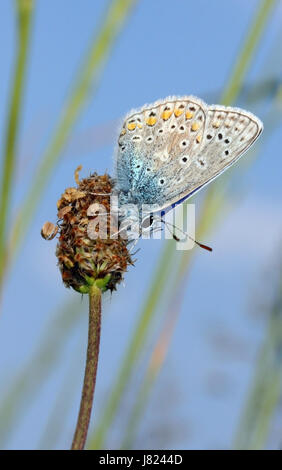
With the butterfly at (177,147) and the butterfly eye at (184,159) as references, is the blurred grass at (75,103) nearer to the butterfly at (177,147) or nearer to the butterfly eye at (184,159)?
the butterfly at (177,147)

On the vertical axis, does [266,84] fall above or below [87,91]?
above

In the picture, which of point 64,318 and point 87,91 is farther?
point 64,318

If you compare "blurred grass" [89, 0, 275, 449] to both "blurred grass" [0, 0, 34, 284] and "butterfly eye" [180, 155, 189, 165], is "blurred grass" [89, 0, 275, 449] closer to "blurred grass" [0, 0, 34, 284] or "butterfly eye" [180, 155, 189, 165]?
"butterfly eye" [180, 155, 189, 165]

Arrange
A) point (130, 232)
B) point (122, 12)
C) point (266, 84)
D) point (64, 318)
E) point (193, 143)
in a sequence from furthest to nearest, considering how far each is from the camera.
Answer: point (64, 318)
point (266, 84)
point (193, 143)
point (122, 12)
point (130, 232)

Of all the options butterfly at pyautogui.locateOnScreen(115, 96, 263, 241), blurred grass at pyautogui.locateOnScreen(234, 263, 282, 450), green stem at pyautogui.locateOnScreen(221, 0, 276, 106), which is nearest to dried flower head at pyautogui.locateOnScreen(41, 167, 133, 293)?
butterfly at pyautogui.locateOnScreen(115, 96, 263, 241)

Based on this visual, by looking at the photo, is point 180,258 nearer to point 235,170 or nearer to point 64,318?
point 235,170

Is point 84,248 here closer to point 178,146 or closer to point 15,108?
point 15,108
